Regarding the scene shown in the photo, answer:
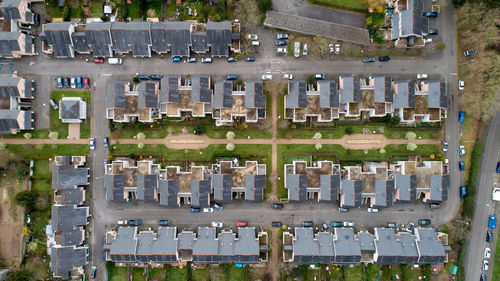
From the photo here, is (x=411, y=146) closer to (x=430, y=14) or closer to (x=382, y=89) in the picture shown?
(x=382, y=89)

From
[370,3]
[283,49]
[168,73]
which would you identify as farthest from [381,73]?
[168,73]

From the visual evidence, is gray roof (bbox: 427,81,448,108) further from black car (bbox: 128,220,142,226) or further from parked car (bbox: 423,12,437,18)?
black car (bbox: 128,220,142,226)

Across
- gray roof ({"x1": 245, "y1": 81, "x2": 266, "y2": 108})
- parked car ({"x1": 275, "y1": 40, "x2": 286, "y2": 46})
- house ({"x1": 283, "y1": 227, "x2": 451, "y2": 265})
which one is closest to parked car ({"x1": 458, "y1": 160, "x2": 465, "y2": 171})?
house ({"x1": 283, "y1": 227, "x2": 451, "y2": 265})

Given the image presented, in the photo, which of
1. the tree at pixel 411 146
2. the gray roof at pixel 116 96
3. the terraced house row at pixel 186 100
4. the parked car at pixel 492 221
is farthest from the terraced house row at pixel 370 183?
the gray roof at pixel 116 96

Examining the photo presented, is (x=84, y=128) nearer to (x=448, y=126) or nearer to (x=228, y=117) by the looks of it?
(x=228, y=117)

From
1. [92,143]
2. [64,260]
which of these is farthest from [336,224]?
[64,260]
